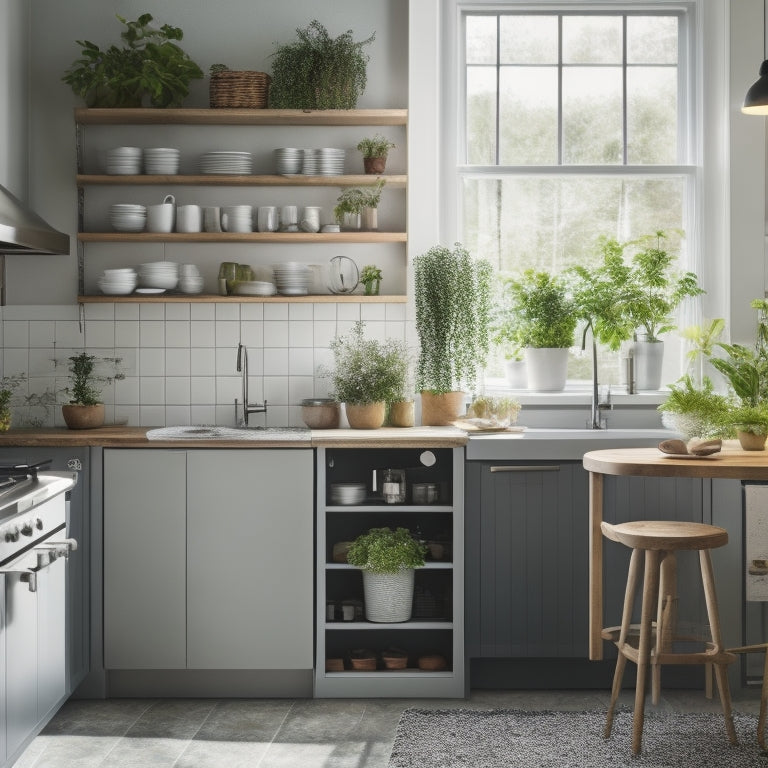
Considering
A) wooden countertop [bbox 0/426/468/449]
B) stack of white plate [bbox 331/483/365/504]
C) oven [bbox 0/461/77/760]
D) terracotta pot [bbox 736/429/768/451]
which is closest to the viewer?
oven [bbox 0/461/77/760]

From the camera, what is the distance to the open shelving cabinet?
390cm

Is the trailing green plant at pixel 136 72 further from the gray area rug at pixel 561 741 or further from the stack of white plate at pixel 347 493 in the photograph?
the gray area rug at pixel 561 741

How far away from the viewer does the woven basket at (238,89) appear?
4340 millimetres

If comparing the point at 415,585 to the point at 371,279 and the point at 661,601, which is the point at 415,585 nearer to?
the point at 661,601

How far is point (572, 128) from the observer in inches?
185

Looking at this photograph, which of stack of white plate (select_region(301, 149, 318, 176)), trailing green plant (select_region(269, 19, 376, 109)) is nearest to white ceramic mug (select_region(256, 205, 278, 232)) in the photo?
stack of white plate (select_region(301, 149, 318, 176))

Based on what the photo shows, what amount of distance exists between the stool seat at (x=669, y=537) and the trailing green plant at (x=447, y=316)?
4.15 ft

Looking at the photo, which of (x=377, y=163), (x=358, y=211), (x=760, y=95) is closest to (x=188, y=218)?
(x=358, y=211)

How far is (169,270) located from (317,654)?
1.79 metres

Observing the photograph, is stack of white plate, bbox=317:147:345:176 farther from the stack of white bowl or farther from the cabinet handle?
the cabinet handle

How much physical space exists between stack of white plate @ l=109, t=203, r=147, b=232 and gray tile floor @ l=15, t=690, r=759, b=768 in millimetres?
2014

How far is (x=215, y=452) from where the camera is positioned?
388 centimetres

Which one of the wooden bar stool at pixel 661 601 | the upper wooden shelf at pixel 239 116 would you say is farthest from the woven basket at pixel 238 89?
the wooden bar stool at pixel 661 601

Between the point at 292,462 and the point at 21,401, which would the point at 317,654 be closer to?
the point at 292,462
